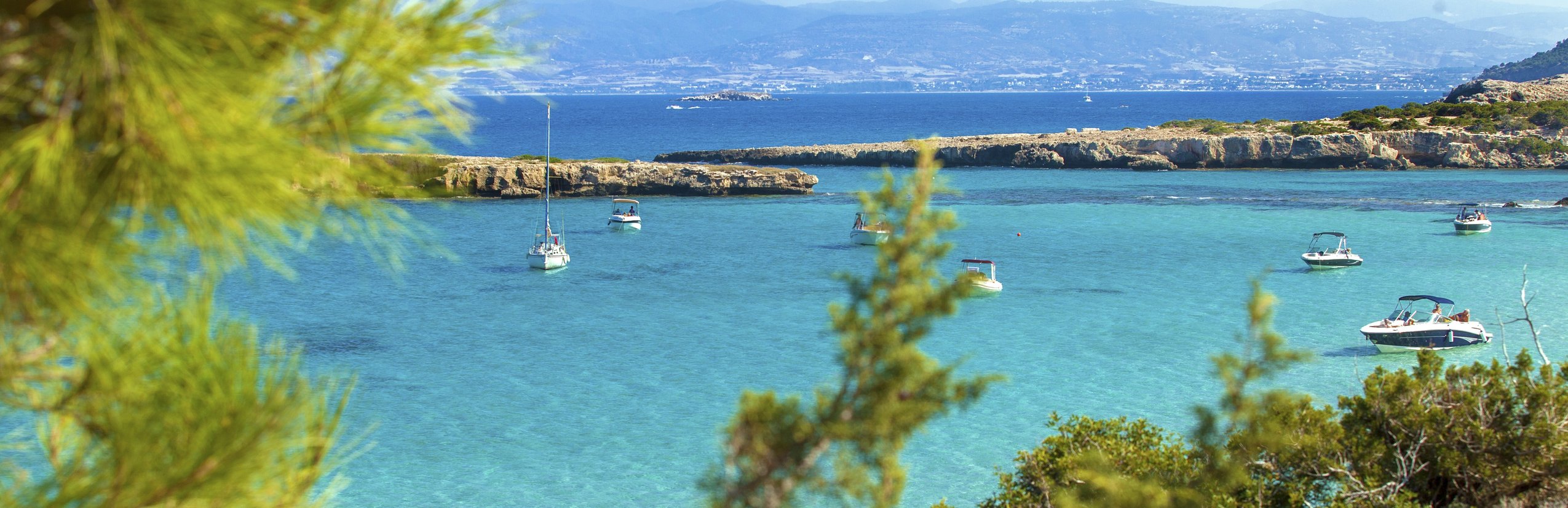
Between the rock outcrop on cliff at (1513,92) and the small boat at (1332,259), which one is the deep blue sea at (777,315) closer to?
the small boat at (1332,259)

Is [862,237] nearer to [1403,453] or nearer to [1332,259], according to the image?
[1332,259]

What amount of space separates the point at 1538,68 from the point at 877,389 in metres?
191

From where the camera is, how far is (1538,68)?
523 feet

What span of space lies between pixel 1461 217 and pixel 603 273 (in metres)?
29.0

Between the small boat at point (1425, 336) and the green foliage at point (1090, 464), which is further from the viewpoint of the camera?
the small boat at point (1425, 336)

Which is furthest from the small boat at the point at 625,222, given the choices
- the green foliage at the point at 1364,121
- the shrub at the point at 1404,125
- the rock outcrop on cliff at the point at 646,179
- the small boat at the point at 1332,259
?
the shrub at the point at 1404,125

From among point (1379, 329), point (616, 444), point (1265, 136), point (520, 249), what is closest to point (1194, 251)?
point (1379, 329)

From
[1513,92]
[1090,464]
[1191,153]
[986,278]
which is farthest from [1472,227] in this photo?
[1513,92]

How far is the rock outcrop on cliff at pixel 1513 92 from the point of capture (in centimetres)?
7538

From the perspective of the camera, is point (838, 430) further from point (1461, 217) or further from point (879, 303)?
point (1461, 217)

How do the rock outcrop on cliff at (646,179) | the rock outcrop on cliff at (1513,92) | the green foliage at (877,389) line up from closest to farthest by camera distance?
the green foliage at (877,389) < the rock outcrop on cliff at (646,179) < the rock outcrop on cliff at (1513,92)

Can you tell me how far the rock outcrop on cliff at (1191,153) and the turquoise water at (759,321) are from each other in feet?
45.4

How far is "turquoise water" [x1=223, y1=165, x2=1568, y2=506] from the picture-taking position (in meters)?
16.9

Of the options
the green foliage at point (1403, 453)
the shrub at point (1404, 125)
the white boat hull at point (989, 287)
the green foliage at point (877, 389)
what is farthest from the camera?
the shrub at point (1404, 125)
